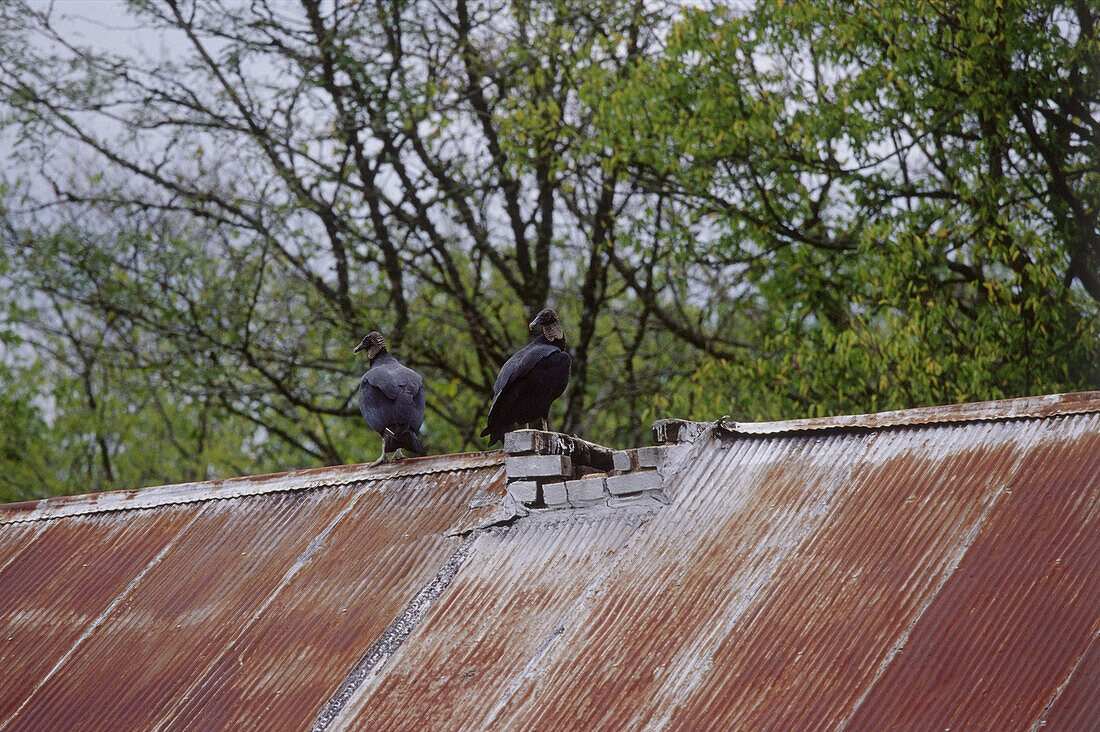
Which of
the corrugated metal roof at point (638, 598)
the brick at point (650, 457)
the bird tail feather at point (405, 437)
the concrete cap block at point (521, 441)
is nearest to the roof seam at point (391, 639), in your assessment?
the corrugated metal roof at point (638, 598)

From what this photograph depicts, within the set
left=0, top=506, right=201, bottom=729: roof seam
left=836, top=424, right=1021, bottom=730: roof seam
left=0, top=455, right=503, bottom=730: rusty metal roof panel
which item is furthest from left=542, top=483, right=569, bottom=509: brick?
left=0, top=506, right=201, bottom=729: roof seam

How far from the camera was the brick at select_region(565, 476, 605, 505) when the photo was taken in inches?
259

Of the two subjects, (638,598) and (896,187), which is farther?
(896,187)

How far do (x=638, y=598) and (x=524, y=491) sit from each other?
3.79 feet

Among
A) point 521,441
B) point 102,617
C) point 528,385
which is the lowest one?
point 102,617

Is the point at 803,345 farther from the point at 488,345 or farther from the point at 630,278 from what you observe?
the point at 488,345

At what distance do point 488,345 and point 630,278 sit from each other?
2.06 metres

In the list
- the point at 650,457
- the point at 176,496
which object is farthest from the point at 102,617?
the point at 650,457

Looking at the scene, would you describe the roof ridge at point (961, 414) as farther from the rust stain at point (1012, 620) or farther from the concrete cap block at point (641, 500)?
the concrete cap block at point (641, 500)

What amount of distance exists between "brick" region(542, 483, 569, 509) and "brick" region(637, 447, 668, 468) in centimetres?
42

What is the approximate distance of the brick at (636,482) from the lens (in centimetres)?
642

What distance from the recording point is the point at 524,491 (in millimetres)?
6730

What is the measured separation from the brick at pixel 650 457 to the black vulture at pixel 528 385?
107cm

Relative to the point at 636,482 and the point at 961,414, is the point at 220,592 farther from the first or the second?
the point at 961,414
